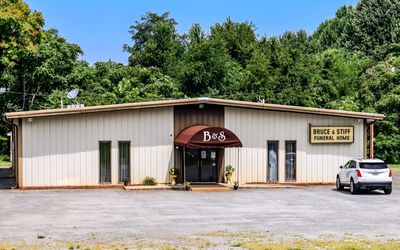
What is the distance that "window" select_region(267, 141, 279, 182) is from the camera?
33.0 meters

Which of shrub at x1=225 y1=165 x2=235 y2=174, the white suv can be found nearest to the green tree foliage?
shrub at x1=225 y1=165 x2=235 y2=174

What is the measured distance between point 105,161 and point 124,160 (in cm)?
98

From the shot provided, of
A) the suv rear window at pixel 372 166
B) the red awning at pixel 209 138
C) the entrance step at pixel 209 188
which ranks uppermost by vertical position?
the red awning at pixel 209 138

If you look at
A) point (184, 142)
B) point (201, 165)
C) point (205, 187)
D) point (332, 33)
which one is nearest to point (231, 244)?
point (184, 142)

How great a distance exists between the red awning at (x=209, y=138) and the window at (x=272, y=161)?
3.10m

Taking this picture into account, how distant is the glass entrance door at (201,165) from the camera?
32.3 meters

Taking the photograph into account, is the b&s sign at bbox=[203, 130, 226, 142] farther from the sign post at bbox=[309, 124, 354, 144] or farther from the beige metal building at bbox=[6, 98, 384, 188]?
the sign post at bbox=[309, 124, 354, 144]

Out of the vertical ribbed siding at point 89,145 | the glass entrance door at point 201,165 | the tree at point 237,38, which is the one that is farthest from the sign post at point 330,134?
the tree at point 237,38

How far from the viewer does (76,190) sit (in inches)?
1145

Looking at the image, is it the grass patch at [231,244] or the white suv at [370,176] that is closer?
the grass patch at [231,244]

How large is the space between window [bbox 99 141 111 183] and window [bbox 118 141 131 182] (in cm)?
58

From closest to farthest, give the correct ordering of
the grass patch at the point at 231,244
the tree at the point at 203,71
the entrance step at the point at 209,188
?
the grass patch at the point at 231,244 < the entrance step at the point at 209,188 < the tree at the point at 203,71

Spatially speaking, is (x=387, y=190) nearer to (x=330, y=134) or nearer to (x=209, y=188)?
(x=330, y=134)

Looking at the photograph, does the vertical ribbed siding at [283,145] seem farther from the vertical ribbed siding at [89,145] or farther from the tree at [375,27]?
the tree at [375,27]
